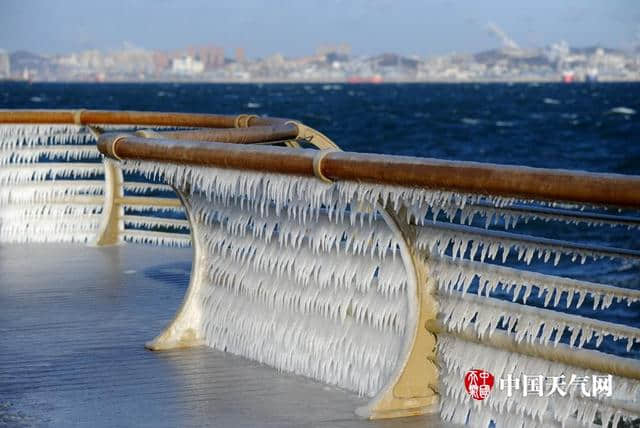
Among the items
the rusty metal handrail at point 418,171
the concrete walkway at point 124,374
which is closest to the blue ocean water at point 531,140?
the concrete walkway at point 124,374

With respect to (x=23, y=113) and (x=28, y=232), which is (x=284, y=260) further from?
(x=28, y=232)

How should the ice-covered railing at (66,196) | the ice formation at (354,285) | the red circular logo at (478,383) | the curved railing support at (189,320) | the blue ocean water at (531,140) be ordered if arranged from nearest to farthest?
1. the ice formation at (354,285)
2. the red circular logo at (478,383)
3. the curved railing support at (189,320)
4. the ice-covered railing at (66,196)
5. the blue ocean water at (531,140)

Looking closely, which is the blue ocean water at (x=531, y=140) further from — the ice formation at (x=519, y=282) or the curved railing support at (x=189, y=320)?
the ice formation at (x=519, y=282)

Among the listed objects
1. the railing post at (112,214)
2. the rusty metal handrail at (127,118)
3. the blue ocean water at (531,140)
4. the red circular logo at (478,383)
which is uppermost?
the rusty metal handrail at (127,118)

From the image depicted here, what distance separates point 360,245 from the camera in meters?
4.92

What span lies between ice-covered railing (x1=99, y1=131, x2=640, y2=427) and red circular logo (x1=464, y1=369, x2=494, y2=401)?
25 millimetres

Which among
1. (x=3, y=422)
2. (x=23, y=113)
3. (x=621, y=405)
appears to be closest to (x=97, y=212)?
(x=23, y=113)

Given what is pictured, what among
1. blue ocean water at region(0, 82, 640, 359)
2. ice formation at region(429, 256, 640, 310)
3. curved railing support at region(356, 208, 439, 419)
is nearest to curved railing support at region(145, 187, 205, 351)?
curved railing support at region(356, 208, 439, 419)

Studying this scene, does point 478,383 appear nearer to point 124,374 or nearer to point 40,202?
point 124,374

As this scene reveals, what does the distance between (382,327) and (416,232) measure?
0.49 metres

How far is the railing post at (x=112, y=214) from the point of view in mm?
9836

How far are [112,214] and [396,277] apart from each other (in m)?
5.59

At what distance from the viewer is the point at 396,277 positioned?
4.80 m

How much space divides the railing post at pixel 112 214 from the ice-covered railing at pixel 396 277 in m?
3.83
